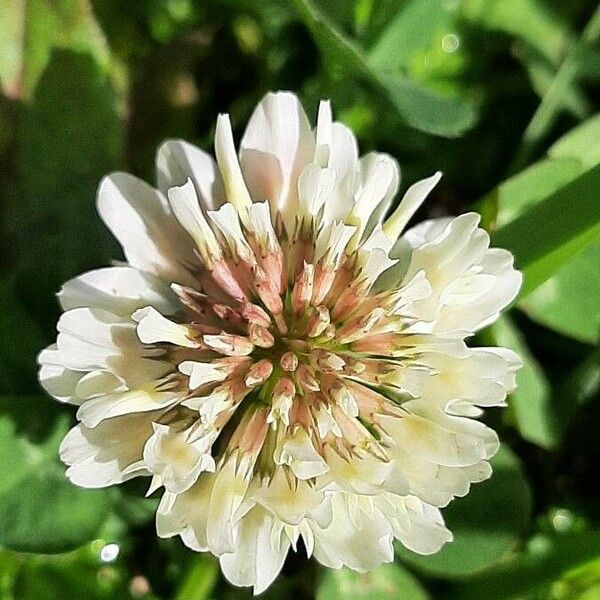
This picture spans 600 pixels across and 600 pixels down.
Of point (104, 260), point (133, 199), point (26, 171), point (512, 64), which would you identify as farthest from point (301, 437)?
point (512, 64)

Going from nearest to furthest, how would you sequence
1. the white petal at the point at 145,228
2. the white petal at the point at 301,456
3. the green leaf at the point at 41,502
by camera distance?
the white petal at the point at 301,456
the white petal at the point at 145,228
the green leaf at the point at 41,502

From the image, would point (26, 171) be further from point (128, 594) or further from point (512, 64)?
point (512, 64)

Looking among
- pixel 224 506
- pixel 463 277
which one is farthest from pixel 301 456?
pixel 463 277

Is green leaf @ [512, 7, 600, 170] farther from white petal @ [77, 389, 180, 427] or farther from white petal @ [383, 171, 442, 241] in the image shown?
white petal @ [77, 389, 180, 427]

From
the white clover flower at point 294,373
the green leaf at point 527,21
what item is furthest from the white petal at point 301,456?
the green leaf at point 527,21

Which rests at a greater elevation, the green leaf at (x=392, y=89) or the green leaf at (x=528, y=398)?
the green leaf at (x=392, y=89)

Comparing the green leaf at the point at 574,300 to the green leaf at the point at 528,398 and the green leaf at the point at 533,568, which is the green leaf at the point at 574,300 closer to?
the green leaf at the point at 528,398

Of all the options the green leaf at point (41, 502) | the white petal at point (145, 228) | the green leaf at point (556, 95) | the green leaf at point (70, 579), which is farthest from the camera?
the green leaf at point (556, 95)
